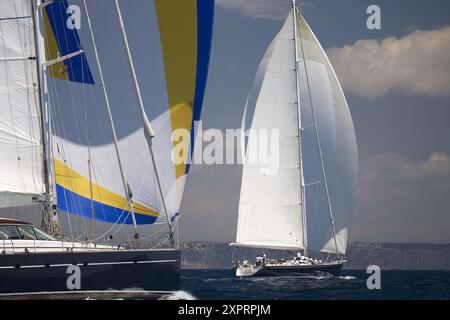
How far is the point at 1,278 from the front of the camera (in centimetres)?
2395

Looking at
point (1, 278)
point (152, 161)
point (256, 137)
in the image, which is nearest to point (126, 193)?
point (152, 161)

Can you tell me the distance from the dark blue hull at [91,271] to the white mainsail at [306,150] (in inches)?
1022

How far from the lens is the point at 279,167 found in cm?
5238

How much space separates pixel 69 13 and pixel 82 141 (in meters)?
4.19

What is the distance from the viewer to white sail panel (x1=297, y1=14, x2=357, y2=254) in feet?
171

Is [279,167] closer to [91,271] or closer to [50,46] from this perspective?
[50,46]

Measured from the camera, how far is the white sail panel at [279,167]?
52094 millimetres

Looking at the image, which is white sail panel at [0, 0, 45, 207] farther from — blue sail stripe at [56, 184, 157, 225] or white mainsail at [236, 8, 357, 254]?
white mainsail at [236, 8, 357, 254]

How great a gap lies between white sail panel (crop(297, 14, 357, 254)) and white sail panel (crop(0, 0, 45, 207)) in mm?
27198

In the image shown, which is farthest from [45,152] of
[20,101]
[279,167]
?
[279,167]

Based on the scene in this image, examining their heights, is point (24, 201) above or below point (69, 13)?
below

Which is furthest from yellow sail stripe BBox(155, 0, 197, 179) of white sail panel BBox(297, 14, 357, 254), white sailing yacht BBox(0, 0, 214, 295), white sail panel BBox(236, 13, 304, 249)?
white sail panel BBox(297, 14, 357, 254)

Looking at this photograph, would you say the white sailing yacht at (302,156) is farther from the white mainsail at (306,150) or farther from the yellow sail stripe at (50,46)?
the yellow sail stripe at (50,46)

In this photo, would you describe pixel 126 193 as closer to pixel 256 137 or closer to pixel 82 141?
pixel 82 141
